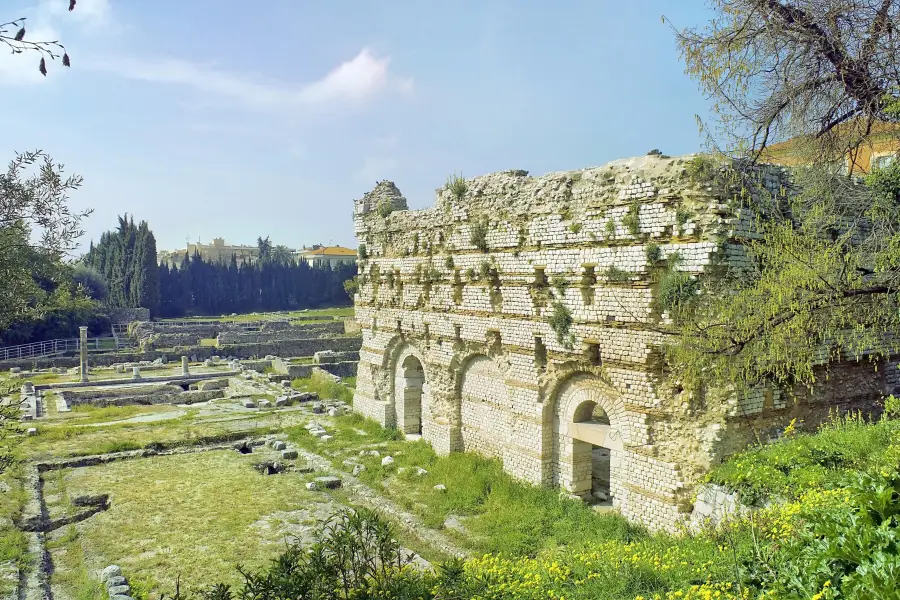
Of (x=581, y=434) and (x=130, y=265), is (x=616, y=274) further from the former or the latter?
(x=130, y=265)

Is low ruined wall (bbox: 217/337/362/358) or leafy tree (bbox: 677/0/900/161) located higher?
leafy tree (bbox: 677/0/900/161)

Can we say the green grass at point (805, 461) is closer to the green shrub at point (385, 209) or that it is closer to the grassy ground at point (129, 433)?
the green shrub at point (385, 209)

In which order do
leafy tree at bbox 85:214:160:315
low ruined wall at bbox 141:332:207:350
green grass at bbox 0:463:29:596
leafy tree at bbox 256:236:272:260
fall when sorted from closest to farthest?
1. green grass at bbox 0:463:29:596
2. low ruined wall at bbox 141:332:207:350
3. leafy tree at bbox 85:214:160:315
4. leafy tree at bbox 256:236:272:260

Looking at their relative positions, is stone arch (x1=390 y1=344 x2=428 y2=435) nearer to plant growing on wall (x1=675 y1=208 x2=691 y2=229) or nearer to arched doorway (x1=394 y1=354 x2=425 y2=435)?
arched doorway (x1=394 y1=354 x2=425 y2=435)

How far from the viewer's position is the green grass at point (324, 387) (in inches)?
890

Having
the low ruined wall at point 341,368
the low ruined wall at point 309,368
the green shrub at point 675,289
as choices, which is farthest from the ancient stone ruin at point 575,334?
the low ruined wall at point 341,368

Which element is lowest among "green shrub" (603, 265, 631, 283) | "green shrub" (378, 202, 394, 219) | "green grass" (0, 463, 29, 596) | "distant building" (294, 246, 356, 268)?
"green grass" (0, 463, 29, 596)

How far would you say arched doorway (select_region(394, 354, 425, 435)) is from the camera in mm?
16734

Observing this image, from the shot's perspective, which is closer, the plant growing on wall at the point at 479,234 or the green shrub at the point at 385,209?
the plant growing on wall at the point at 479,234

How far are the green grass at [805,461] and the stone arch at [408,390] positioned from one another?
357 inches

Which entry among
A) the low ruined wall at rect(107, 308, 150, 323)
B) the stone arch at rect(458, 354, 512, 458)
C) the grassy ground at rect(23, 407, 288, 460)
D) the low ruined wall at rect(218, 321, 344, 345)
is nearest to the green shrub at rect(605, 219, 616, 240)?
the stone arch at rect(458, 354, 512, 458)

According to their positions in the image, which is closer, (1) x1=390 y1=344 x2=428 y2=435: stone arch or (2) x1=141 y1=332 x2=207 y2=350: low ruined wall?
(1) x1=390 y1=344 x2=428 y2=435: stone arch

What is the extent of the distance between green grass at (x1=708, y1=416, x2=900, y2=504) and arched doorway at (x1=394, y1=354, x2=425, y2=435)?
9.07m

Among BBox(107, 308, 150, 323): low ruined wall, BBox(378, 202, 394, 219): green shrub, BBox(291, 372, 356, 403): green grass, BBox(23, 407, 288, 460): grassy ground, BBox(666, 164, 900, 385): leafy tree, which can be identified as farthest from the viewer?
BBox(107, 308, 150, 323): low ruined wall
